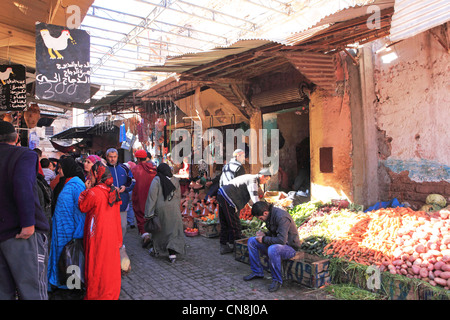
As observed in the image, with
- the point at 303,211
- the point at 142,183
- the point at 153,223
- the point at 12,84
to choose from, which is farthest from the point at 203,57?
the point at 12,84

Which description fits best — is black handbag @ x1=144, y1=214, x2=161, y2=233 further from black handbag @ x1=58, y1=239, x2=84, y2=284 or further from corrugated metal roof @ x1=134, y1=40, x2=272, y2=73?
corrugated metal roof @ x1=134, y1=40, x2=272, y2=73

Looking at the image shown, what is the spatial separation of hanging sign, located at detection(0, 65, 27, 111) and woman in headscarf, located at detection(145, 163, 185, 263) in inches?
151

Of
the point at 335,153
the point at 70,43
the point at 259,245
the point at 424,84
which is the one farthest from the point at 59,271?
the point at 424,84

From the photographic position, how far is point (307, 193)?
813 cm

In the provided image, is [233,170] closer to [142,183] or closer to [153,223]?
[153,223]

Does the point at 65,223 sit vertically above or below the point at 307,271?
above

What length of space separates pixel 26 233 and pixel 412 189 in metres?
6.16

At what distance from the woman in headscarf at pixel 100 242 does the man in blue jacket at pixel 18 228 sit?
34.3 inches

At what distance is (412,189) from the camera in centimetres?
602

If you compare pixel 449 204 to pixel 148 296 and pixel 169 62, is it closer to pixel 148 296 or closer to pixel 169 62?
pixel 148 296

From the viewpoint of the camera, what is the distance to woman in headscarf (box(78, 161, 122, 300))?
12.4 ft

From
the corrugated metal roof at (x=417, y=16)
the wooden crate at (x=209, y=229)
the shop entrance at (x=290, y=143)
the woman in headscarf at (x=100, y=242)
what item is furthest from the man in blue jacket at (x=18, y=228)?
the shop entrance at (x=290, y=143)

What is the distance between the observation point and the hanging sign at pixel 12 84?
6895 mm

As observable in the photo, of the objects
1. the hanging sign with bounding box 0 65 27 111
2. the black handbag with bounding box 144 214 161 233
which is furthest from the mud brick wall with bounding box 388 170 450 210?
the hanging sign with bounding box 0 65 27 111
